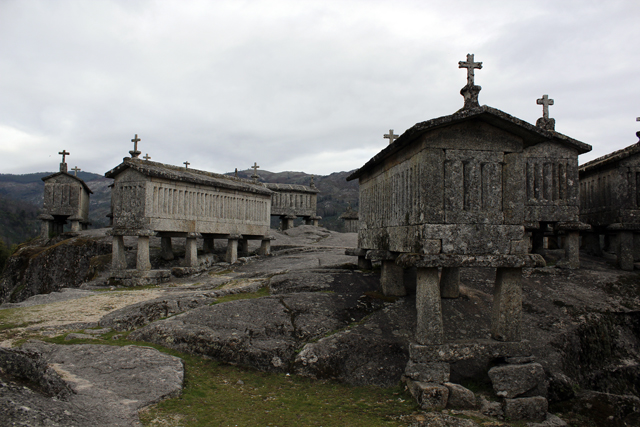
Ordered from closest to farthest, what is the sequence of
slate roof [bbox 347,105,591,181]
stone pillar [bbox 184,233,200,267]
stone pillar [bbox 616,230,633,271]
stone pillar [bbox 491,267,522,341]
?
slate roof [bbox 347,105,591,181]
stone pillar [bbox 491,267,522,341]
stone pillar [bbox 616,230,633,271]
stone pillar [bbox 184,233,200,267]

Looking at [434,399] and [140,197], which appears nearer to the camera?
[434,399]

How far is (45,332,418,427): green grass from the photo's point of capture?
5.57 metres

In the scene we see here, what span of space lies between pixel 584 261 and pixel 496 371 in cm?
1051

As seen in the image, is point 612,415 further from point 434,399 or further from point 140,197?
point 140,197

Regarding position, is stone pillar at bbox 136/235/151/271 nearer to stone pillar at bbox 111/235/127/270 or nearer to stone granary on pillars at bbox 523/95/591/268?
stone pillar at bbox 111/235/127/270

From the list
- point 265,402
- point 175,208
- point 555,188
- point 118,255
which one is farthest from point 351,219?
point 265,402

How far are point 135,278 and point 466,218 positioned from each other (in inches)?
500

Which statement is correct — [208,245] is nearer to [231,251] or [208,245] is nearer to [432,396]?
[231,251]

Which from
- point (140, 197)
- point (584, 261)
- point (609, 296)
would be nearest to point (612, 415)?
point (609, 296)

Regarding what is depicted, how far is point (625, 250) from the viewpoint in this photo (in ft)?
46.1

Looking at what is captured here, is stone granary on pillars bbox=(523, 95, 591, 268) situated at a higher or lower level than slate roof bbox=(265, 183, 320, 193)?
lower

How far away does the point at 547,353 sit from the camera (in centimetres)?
887

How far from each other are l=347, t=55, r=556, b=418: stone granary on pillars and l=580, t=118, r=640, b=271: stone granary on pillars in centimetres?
894

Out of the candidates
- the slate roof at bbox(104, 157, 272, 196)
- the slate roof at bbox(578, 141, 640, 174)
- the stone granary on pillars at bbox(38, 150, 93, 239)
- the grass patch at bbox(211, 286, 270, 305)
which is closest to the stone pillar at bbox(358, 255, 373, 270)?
the grass patch at bbox(211, 286, 270, 305)
